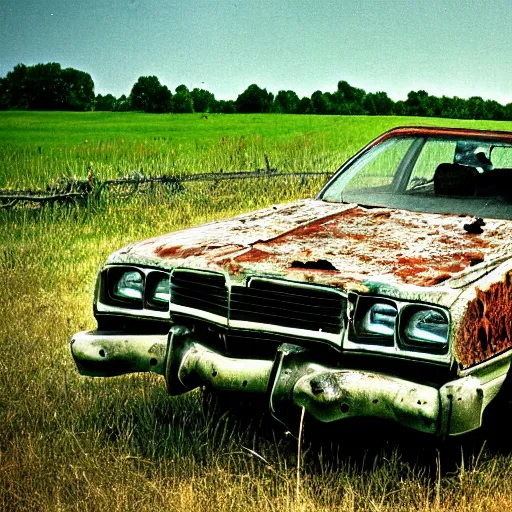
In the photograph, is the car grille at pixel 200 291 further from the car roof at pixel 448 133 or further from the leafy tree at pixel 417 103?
the leafy tree at pixel 417 103

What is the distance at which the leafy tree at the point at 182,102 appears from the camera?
71.6 m

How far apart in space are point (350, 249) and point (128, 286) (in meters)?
0.99

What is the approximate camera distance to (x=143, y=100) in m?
70.4

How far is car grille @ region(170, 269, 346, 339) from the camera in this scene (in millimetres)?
3203

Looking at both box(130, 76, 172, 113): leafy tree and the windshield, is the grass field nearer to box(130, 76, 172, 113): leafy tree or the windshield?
the windshield

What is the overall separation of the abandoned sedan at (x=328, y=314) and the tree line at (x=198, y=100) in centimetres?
5469

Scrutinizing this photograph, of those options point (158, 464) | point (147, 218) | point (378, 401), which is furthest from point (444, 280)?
point (147, 218)

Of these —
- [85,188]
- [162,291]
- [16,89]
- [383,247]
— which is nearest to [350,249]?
[383,247]

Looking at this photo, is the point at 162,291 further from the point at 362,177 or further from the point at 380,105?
the point at 380,105

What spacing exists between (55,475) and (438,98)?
58908 millimetres

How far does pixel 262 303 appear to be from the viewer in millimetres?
3346

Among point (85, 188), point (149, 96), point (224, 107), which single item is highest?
point (149, 96)

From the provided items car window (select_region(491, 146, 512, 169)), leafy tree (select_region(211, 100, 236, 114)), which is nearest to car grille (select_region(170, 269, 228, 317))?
car window (select_region(491, 146, 512, 169))

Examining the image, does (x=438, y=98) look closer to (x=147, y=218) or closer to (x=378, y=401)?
(x=147, y=218)
